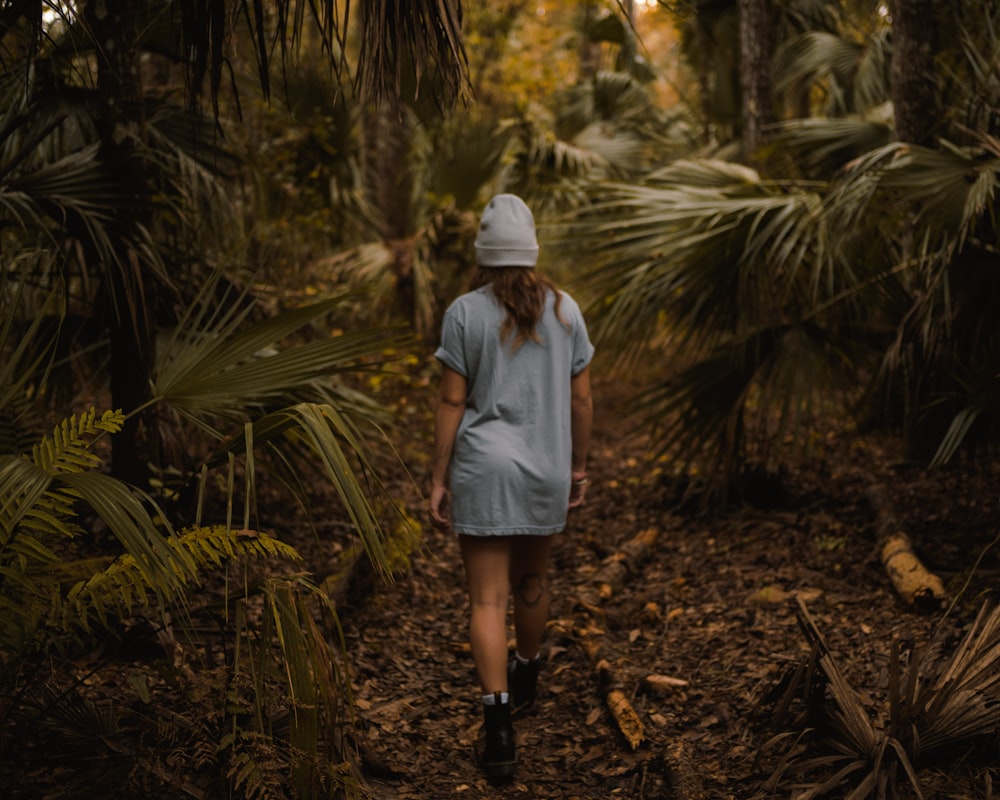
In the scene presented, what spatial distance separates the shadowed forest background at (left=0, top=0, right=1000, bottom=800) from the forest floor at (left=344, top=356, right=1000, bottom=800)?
0.07ft

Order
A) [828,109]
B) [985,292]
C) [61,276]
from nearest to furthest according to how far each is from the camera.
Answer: [61,276] → [985,292] → [828,109]

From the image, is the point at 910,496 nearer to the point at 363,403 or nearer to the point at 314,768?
the point at 363,403

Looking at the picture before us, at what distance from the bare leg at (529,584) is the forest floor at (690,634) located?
0.36 m

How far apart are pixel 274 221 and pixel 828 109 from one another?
5.90 meters

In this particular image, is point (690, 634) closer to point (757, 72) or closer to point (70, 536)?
point (70, 536)

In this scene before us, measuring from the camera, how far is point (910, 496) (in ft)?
16.7

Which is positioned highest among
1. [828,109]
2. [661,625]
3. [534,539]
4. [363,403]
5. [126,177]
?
[828,109]

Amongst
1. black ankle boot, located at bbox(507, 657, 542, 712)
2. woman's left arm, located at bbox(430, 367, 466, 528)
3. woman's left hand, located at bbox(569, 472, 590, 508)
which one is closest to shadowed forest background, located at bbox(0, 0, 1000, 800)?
black ankle boot, located at bbox(507, 657, 542, 712)

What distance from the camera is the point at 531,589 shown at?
11.6 feet

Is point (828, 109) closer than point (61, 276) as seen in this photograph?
No

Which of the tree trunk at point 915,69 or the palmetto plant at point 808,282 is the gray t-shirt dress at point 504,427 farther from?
the tree trunk at point 915,69

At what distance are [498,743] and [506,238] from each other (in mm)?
1793

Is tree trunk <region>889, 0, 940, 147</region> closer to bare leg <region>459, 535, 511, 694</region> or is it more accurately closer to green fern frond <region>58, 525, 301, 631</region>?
bare leg <region>459, 535, 511, 694</region>

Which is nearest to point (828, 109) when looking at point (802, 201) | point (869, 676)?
point (802, 201)
